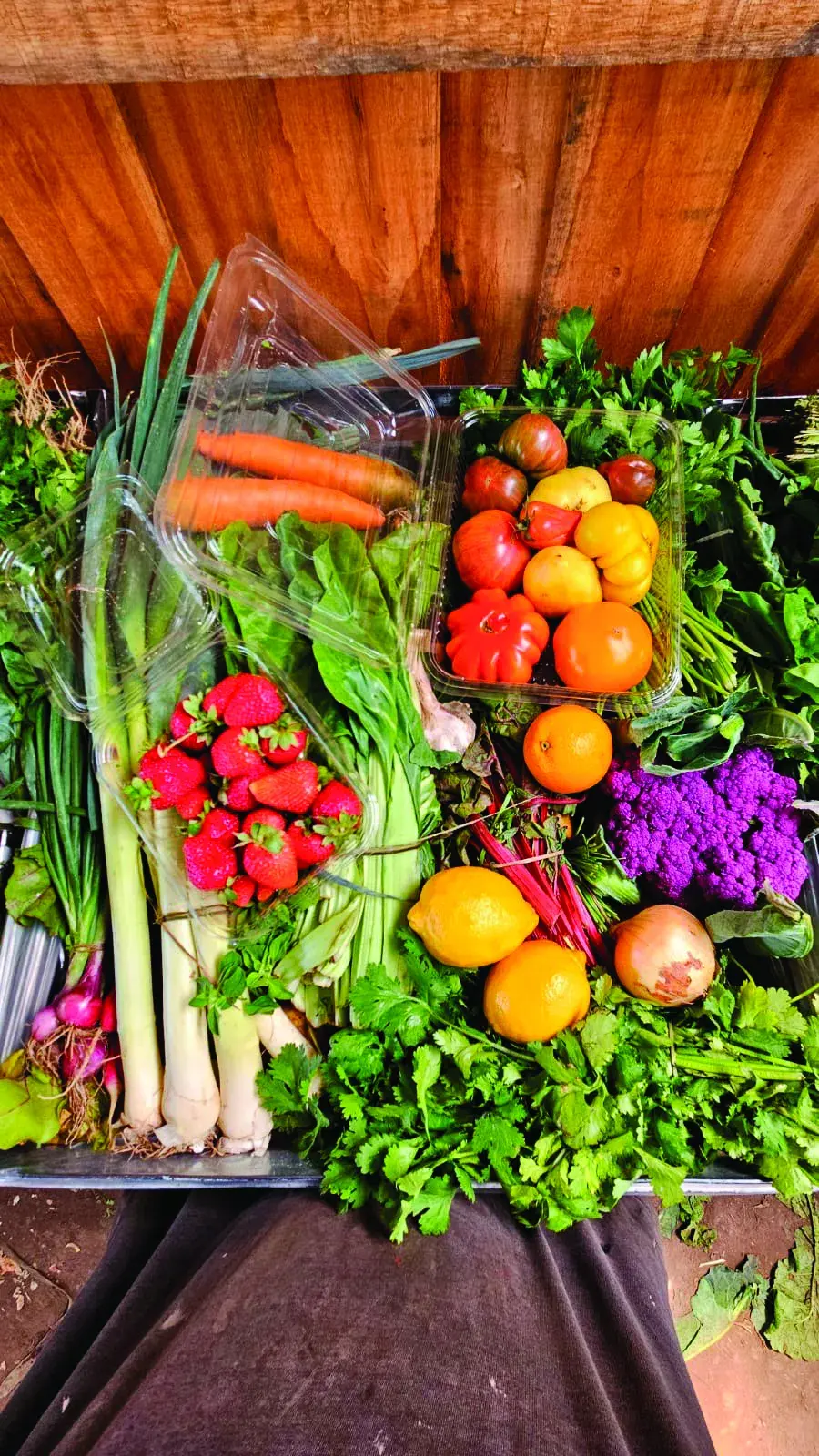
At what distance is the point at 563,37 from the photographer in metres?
0.89

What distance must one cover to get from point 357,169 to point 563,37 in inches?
17.7

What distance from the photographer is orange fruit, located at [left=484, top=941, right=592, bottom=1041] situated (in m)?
1.15

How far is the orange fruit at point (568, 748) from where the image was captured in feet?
4.00

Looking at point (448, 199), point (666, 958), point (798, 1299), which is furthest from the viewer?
→ point (798, 1299)

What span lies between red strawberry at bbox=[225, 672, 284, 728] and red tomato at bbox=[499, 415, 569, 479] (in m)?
0.58

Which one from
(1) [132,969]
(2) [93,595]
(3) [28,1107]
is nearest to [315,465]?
(2) [93,595]

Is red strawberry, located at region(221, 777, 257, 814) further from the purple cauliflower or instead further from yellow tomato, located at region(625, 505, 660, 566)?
yellow tomato, located at region(625, 505, 660, 566)

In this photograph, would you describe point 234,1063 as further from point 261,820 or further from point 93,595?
point 93,595

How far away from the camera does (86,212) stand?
1.32 meters

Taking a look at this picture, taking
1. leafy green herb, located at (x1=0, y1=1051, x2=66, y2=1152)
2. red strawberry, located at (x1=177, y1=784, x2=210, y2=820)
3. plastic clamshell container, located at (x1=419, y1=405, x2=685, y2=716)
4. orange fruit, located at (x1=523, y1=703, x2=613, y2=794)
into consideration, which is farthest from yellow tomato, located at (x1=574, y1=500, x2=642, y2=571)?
leafy green herb, located at (x1=0, y1=1051, x2=66, y2=1152)

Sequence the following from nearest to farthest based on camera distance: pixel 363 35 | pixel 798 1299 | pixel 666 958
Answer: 1. pixel 363 35
2. pixel 666 958
3. pixel 798 1299

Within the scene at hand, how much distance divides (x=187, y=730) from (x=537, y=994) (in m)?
0.63

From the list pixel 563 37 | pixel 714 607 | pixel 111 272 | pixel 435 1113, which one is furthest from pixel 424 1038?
pixel 111 272

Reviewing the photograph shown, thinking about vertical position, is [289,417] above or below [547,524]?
above
